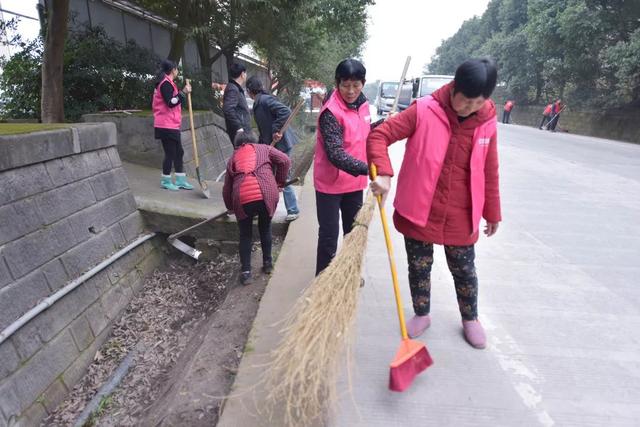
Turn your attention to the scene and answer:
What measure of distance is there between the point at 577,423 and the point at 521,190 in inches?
186

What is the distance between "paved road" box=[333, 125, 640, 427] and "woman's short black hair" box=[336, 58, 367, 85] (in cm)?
151

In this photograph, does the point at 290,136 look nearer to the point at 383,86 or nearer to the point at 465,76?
the point at 465,76

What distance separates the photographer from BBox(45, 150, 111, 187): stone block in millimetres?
3434

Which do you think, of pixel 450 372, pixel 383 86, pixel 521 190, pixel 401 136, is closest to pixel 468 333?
pixel 450 372

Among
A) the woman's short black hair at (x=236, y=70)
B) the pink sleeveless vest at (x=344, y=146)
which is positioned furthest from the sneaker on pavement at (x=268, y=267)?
the woman's short black hair at (x=236, y=70)

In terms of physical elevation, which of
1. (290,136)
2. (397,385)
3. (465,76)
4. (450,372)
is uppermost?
(465,76)

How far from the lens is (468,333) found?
246 centimetres

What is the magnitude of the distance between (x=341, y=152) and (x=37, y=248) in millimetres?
2414

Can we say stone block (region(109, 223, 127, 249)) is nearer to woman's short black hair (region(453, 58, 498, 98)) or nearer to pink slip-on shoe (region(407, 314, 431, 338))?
pink slip-on shoe (region(407, 314, 431, 338))

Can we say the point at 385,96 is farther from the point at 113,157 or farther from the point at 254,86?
the point at 113,157

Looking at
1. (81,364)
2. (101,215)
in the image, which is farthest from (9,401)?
(101,215)

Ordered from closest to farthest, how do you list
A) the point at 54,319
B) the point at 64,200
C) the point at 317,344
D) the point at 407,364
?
the point at 317,344 < the point at 407,364 < the point at 54,319 < the point at 64,200

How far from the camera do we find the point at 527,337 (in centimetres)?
255

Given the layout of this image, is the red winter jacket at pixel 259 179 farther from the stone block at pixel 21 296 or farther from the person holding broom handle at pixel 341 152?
the stone block at pixel 21 296
